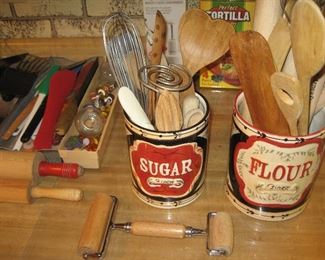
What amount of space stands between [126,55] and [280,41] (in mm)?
225

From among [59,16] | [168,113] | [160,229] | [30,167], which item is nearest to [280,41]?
[168,113]

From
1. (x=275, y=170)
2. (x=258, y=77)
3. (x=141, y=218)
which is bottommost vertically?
(x=141, y=218)

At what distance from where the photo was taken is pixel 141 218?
521 mm

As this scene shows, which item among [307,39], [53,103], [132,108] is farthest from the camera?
[53,103]

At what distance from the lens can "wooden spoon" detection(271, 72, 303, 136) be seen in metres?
0.35

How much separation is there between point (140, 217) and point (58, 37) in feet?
1.53

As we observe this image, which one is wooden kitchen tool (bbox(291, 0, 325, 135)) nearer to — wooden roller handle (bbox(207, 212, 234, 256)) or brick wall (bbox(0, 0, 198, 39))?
wooden roller handle (bbox(207, 212, 234, 256))

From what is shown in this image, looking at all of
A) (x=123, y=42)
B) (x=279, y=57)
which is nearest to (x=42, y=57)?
(x=123, y=42)

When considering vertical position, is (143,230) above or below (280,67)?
below

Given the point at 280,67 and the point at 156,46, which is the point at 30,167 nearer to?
the point at 156,46

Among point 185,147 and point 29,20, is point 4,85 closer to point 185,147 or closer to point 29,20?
point 29,20

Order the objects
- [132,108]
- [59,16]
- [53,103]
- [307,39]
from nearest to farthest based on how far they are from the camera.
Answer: [307,39]
[132,108]
[53,103]
[59,16]

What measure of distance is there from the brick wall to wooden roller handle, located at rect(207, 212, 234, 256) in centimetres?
46

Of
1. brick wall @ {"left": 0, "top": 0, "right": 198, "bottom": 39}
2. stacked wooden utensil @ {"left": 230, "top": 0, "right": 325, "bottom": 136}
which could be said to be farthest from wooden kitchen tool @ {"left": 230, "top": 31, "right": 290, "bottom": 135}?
brick wall @ {"left": 0, "top": 0, "right": 198, "bottom": 39}
